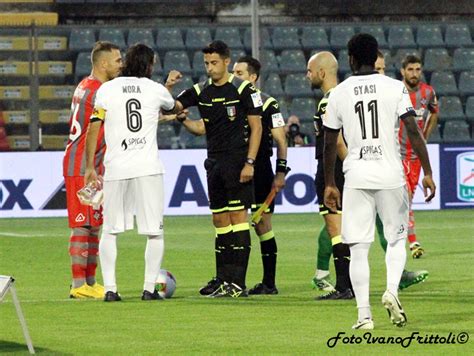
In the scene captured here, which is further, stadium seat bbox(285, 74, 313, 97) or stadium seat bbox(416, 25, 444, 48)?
stadium seat bbox(416, 25, 444, 48)

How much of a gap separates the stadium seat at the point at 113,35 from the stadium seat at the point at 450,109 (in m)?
6.66

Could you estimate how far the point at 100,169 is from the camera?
13.6m

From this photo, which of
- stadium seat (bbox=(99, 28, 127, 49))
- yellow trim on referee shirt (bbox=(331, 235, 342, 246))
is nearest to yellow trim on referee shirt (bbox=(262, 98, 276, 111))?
yellow trim on referee shirt (bbox=(331, 235, 342, 246))

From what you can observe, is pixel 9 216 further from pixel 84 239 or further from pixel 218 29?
pixel 84 239

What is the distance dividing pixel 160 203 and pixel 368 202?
2.68m

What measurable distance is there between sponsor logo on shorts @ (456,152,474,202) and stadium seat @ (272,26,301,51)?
22.2ft

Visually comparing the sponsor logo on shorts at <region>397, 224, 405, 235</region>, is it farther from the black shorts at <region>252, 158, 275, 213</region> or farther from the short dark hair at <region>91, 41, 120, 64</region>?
the short dark hair at <region>91, 41, 120, 64</region>

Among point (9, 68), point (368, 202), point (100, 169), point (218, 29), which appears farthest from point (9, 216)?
point (368, 202)

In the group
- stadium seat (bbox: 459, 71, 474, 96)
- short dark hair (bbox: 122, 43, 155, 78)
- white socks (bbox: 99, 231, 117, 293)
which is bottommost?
white socks (bbox: 99, 231, 117, 293)

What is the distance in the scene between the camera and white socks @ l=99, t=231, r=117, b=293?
12.6 m

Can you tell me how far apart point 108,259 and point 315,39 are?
1956cm

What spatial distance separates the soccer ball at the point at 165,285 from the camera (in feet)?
42.8

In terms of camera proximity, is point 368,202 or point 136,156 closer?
point 368,202

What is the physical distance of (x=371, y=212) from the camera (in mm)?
10555
